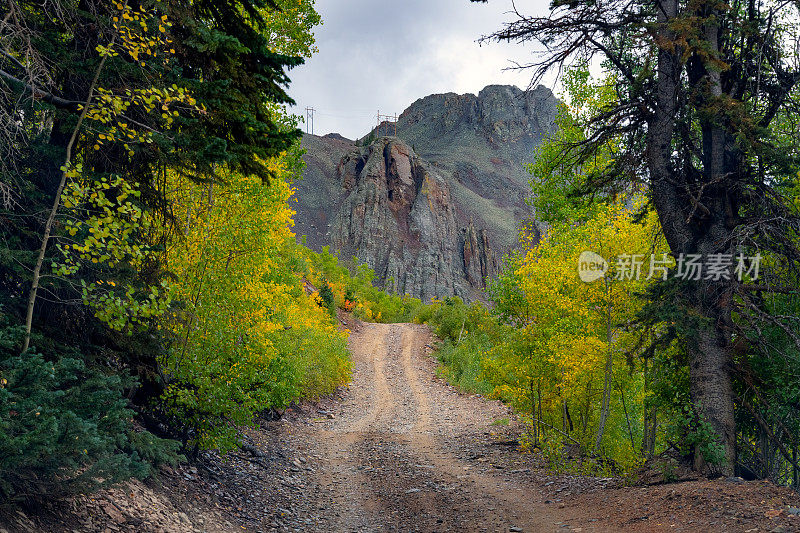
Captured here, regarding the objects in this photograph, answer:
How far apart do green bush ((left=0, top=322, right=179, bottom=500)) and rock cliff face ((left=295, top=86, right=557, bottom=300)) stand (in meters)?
70.1

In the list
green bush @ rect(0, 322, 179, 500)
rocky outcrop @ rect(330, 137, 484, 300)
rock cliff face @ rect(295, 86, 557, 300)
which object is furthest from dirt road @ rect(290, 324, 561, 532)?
rocky outcrop @ rect(330, 137, 484, 300)

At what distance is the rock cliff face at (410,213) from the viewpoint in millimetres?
85325

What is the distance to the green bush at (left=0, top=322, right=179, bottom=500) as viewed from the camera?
11.1ft

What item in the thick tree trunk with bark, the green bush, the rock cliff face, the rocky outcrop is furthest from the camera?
the rock cliff face

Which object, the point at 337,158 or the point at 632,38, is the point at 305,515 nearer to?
the point at 632,38

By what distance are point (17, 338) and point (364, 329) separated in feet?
94.8

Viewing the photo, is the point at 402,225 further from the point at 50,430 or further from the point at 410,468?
the point at 50,430

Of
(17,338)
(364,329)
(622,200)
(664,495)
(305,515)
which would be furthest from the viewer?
(364,329)

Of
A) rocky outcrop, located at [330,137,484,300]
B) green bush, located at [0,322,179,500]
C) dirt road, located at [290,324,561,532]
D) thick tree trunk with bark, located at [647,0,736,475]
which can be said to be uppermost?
rocky outcrop, located at [330,137,484,300]

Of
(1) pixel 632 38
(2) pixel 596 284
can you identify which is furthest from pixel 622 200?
(1) pixel 632 38

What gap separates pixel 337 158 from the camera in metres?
112

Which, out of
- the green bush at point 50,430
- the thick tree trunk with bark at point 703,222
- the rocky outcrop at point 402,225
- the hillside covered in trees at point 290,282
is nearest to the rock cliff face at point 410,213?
the rocky outcrop at point 402,225

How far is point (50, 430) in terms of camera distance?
11.2 feet

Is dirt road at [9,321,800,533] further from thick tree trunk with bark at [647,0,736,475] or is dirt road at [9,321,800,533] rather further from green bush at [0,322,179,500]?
thick tree trunk with bark at [647,0,736,475]
